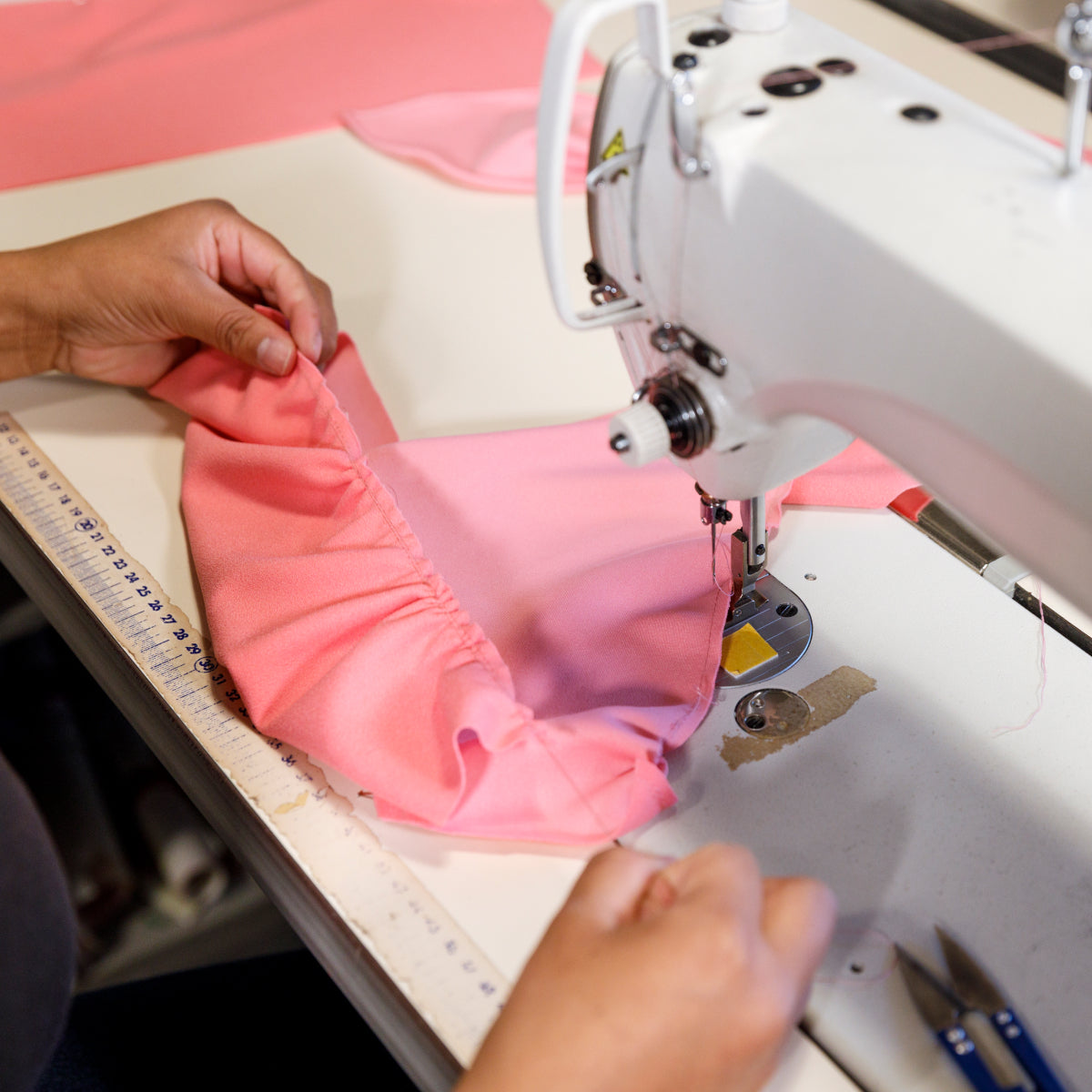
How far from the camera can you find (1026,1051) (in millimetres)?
676

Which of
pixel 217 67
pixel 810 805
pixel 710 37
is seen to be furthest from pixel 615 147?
pixel 217 67

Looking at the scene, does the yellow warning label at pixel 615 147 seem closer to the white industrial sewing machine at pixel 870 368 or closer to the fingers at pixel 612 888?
the white industrial sewing machine at pixel 870 368

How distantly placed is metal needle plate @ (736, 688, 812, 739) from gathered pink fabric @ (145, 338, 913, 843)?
0.03 metres

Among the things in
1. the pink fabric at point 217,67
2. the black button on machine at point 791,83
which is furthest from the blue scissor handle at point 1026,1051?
the pink fabric at point 217,67

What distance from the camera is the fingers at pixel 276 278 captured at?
1.18 m

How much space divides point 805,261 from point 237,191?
108 centimetres

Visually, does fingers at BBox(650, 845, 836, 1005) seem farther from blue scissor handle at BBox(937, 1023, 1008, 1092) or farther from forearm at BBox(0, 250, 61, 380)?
forearm at BBox(0, 250, 61, 380)

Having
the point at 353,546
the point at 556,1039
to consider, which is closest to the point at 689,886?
the point at 556,1039

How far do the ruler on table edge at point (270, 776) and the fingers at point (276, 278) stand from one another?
0.88ft

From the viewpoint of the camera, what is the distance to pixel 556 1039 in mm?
588

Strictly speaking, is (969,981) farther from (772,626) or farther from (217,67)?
(217,67)

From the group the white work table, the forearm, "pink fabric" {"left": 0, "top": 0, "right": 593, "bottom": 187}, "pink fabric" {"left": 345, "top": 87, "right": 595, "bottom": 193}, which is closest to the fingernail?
the white work table

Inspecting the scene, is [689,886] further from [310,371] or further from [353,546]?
[310,371]

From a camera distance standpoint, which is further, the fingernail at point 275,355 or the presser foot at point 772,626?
the fingernail at point 275,355
